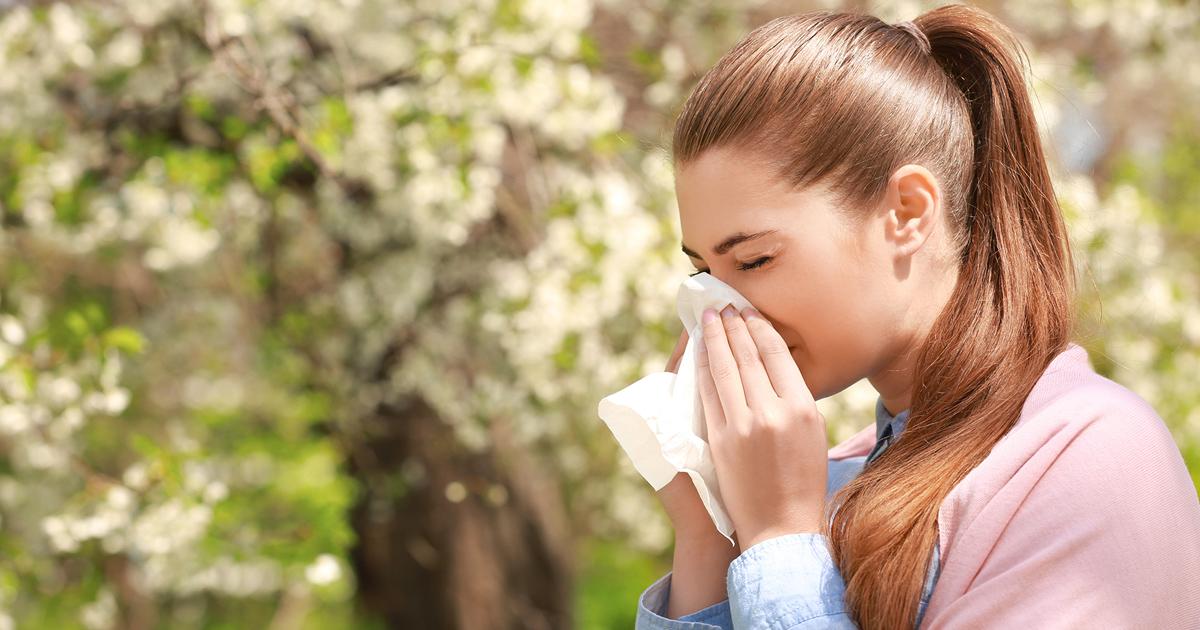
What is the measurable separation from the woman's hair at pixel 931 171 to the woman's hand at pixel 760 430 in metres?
0.06

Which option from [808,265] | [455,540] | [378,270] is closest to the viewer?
[808,265]

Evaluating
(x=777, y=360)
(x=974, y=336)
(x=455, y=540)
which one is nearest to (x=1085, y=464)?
(x=974, y=336)

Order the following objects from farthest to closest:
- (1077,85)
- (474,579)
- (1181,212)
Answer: (1181,212) → (474,579) → (1077,85)

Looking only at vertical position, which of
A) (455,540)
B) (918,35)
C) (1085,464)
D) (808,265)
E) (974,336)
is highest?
(918,35)

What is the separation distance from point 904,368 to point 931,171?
237 mm

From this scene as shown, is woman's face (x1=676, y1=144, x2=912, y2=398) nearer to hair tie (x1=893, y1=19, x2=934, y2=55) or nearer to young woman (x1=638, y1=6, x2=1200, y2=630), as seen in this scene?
young woman (x1=638, y1=6, x2=1200, y2=630)

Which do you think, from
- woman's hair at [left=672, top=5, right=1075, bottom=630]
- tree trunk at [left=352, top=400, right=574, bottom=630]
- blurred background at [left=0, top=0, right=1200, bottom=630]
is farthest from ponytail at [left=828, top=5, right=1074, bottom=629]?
tree trunk at [left=352, top=400, right=574, bottom=630]

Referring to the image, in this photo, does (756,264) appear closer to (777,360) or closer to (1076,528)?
(777,360)

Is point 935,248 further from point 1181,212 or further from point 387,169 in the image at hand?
point 1181,212

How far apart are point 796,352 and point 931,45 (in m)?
0.45

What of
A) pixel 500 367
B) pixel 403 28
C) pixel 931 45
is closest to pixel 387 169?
pixel 403 28

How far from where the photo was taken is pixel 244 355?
569 centimetres

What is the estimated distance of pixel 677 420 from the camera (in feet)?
4.34

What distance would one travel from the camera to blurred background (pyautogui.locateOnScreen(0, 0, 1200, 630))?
3.13m
